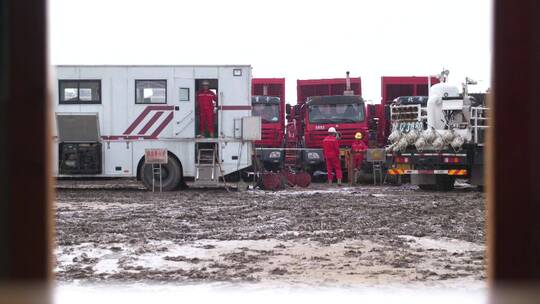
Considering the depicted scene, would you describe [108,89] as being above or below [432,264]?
above

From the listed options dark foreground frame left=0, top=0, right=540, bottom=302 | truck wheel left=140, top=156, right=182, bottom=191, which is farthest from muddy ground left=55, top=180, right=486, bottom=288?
dark foreground frame left=0, top=0, right=540, bottom=302

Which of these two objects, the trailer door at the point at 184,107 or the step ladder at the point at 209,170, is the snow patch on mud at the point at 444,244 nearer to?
the step ladder at the point at 209,170

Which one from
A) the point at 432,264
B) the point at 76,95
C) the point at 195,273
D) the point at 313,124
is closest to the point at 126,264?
the point at 195,273

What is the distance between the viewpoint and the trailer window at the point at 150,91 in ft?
55.4

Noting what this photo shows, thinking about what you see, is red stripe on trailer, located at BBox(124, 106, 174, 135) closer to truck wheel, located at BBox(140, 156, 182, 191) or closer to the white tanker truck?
truck wheel, located at BBox(140, 156, 182, 191)

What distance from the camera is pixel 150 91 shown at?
16.9 meters

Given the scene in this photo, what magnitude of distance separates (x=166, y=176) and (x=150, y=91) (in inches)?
85.5

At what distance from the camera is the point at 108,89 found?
16.8 m

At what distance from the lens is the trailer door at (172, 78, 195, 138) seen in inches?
663

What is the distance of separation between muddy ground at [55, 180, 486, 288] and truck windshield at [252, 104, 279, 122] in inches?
354
